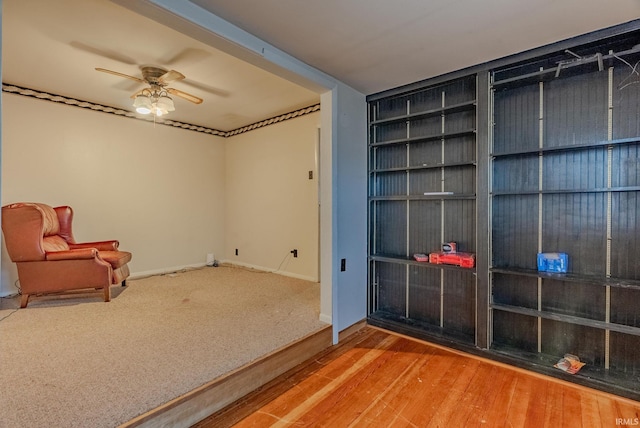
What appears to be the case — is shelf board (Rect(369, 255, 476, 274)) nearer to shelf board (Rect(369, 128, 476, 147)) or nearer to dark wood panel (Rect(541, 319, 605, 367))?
dark wood panel (Rect(541, 319, 605, 367))

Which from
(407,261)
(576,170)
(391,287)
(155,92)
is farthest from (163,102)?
(576,170)

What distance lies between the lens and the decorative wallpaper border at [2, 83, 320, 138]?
353 cm

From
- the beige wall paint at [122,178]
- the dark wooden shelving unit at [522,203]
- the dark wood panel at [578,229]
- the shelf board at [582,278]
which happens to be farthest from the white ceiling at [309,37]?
the shelf board at [582,278]

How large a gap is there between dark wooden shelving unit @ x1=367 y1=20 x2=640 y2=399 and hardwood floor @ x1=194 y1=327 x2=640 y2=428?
177mm

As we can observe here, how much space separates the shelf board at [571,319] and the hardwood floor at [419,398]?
0.41 m

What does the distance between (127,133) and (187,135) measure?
85 cm

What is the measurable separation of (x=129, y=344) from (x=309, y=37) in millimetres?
2463

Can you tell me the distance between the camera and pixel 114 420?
1.48 metres

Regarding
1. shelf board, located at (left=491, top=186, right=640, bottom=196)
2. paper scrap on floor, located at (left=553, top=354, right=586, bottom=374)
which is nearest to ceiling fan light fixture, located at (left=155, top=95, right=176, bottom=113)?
shelf board, located at (left=491, top=186, right=640, bottom=196)

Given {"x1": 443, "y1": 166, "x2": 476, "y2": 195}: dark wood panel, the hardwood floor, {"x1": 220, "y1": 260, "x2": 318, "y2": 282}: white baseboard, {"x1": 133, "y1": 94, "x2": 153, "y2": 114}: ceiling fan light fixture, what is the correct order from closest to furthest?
the hardwood floor → {"x1": 443, "y1": 166, "x2": 476, "y2": 195}: dark wood panel → {"x1": 133, "y1": 94, "x2": 153, "y2": 114}: ceiling fan light fixture → {"x1": 220, "y1": 260, "x2": 318, "y2": 282}: white baseboard

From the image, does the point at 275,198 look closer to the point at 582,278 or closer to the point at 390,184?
the point at 390,184

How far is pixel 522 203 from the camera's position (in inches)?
95.0

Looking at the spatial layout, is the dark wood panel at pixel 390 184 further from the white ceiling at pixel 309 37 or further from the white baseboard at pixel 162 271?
the white baseboard at pixel 162 271

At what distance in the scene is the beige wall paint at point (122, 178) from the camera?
3.56 metres
